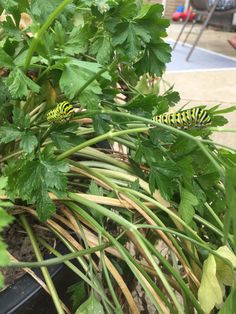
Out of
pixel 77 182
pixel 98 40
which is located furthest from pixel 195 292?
pixel 98 40

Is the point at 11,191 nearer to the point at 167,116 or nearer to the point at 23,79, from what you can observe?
the point at 23,79

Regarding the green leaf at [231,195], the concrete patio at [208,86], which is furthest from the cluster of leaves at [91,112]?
the concrete patio at [208,86]

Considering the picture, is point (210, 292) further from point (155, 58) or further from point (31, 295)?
point (155, 58)

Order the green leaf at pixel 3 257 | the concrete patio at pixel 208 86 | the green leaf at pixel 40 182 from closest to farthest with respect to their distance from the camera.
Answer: the green leaf at pixel 3 257 → the green leaf at pixel 40 182 → the concrete patio at pixel 208 86

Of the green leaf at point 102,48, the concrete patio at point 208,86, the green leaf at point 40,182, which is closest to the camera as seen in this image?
the green leaf at point 40,182

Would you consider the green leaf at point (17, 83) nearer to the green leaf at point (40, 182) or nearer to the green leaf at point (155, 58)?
the green leaf at point (40, 182)

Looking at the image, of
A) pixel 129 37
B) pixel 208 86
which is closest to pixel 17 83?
pixel 129 37

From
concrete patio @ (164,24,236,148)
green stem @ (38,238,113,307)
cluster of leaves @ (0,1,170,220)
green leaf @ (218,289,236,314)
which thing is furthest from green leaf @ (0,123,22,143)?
concrete patio @ (164,24,236,148)
